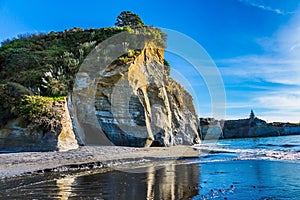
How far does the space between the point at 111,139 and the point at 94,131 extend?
64.9 inches

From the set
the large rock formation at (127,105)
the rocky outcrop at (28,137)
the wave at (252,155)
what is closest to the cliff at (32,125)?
the rocky outcrop at (28,137)

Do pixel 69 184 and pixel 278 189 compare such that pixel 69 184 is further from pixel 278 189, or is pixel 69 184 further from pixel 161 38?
pixel 161 38

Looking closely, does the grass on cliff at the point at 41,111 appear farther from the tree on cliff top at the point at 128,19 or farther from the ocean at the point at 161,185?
the tree on cliff top at the point at 128,19

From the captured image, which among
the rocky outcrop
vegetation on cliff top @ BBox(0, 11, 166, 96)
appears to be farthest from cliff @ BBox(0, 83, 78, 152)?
vegetation on cliff top @ BBox(0, 11, 166, 96)

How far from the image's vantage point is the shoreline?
1236 centimetres

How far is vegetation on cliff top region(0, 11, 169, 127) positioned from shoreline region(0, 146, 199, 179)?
3.11 meters

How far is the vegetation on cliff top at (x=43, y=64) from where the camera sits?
1741cm

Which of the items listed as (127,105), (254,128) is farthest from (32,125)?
(254,128)

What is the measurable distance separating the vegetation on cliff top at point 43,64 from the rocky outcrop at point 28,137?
1.80 ft

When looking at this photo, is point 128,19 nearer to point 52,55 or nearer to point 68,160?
point 52,55

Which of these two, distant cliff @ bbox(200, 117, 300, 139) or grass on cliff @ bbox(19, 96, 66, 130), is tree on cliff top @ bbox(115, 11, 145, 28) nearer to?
grass on cliff @ bbox(19, 96, 66, 130)

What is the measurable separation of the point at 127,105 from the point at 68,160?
32.1ft

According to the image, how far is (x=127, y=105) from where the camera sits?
2330cm

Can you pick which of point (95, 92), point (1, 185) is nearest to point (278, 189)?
point (1, 185)
